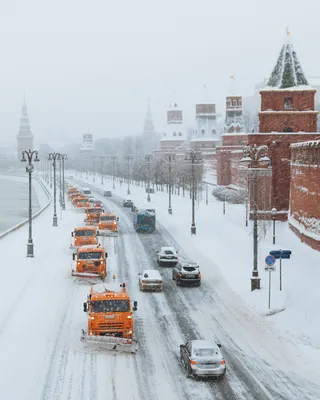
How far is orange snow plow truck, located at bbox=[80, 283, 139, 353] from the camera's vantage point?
22.9 m

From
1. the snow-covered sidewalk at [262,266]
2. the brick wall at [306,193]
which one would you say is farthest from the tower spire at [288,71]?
the snow-covered sidewalk at [262,266]

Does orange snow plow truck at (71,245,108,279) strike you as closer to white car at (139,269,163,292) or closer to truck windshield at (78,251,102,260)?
truck windshield at (78,251,102,260)

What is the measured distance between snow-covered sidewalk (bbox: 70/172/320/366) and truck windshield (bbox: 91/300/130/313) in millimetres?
6148

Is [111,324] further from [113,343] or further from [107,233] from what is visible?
[107,233]

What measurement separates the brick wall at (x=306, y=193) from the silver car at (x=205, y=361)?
19.7 meters

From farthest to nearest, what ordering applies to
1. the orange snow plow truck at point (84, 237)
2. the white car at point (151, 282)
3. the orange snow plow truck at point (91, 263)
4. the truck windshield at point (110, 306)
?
the orange snow plow truck at point (84, 237), the orange snow plow truck at point (91, 263), the white car at point (151, 282), the truck windshield at point (110, 306)

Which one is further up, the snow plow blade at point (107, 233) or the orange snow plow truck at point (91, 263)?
the orange snow plow truck at point (91, 263)

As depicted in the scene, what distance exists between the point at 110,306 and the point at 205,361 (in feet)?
17.5

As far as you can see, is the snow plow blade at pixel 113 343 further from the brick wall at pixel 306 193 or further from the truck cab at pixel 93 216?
the truck cab at pixel 93 216

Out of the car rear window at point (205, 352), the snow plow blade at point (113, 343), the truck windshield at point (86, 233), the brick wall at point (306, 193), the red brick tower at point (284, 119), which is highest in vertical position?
the red brick tower at point (284, 119)

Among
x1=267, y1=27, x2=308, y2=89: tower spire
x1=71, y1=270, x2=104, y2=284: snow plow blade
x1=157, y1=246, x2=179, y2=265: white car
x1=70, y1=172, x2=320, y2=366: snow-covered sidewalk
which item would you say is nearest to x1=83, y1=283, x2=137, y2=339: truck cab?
x1=70, y1=172, x2=320, y2=366: snow-covered sidewalk

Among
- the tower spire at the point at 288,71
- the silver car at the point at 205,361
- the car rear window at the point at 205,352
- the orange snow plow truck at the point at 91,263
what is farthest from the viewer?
the tower spire at the point at 288,71

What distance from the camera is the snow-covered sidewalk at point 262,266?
26.0m

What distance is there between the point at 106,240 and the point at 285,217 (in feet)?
50.4
